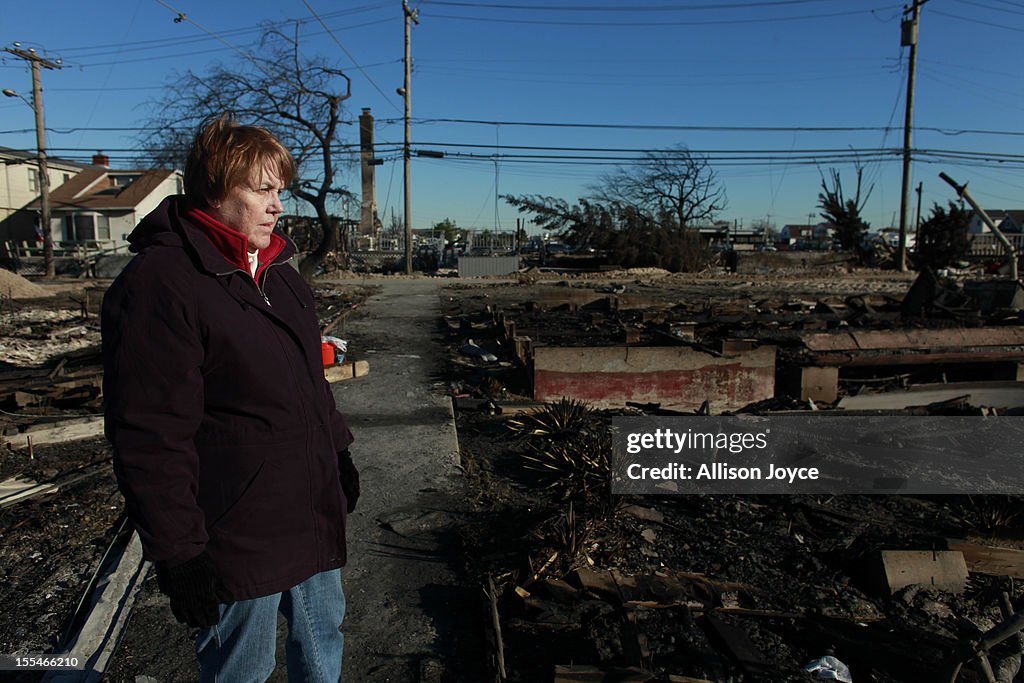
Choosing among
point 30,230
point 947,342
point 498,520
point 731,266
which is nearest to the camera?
point 498,520

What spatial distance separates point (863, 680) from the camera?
2992 millimetres

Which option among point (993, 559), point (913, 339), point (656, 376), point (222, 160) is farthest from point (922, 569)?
point (913, 339)

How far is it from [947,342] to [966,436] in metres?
4.32

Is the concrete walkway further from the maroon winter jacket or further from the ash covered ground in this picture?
the maroon winter jacket

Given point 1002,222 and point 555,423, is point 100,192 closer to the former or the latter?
point 555,423

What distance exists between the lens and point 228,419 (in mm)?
1872

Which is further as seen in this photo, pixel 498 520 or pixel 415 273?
pixel 415 273

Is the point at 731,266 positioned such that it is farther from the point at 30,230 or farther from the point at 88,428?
the point at 30,230

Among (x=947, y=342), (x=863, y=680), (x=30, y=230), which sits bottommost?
(x=863, y=680)

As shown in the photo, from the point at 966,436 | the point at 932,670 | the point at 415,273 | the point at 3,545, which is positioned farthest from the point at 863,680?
the point at 415,273

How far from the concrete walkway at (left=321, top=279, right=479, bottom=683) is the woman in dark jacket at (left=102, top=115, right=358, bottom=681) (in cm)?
92

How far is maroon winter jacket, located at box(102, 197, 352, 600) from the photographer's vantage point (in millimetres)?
1700

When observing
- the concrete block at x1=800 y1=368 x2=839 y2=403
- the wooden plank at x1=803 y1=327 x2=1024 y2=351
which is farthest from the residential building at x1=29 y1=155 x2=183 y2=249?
the concrete block at x1=800 y1=368 x2=839 y2=403

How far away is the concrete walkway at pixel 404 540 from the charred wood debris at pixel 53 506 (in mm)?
1340
